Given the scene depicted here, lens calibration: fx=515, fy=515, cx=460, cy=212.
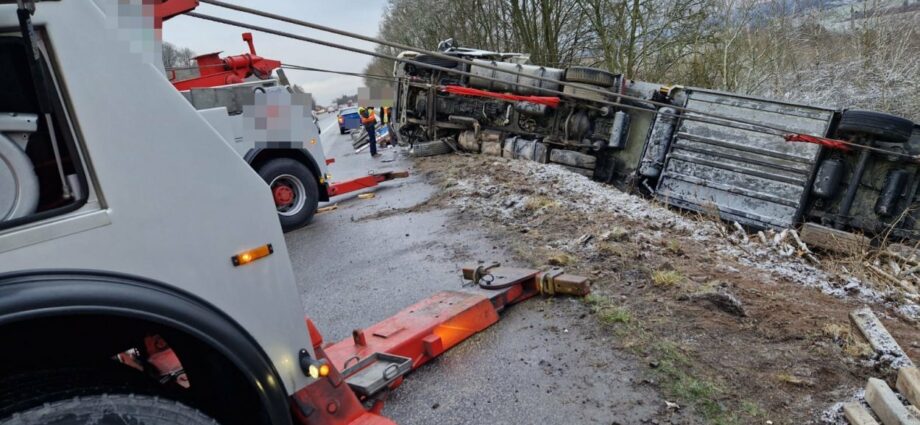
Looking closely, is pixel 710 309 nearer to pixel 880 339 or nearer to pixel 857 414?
pixel 880 339

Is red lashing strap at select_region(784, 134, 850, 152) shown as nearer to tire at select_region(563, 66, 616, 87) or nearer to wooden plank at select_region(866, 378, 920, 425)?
tire at select_region(563, 66, 616, 87)

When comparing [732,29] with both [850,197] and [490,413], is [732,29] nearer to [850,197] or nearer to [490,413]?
[850,197]

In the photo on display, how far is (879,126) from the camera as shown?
608 centimetres

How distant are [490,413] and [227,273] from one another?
5.42ft

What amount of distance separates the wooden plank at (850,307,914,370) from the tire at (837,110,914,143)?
4.09m

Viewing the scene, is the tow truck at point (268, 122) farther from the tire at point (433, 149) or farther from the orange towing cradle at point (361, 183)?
the tire at point (433, 149)

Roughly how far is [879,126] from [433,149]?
8638 mm

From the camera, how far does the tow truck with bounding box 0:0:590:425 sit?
4.18 ft

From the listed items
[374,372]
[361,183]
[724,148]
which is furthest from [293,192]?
[724,148]

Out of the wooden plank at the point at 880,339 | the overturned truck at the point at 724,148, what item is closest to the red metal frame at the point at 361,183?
the overturned truck at the point at 724,148

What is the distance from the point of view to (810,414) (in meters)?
2.49

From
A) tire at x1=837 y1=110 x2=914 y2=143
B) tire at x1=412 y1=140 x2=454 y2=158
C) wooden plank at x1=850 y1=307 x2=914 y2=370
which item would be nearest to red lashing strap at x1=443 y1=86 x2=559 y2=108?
tire at x1=412 y1=140 x2=454 y2=158

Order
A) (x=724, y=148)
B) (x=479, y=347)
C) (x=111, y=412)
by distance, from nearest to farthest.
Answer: (x=111, y=412) < (x=479, y=347) < (x=724, y=148)

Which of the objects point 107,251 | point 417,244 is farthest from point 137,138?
point 417,244
